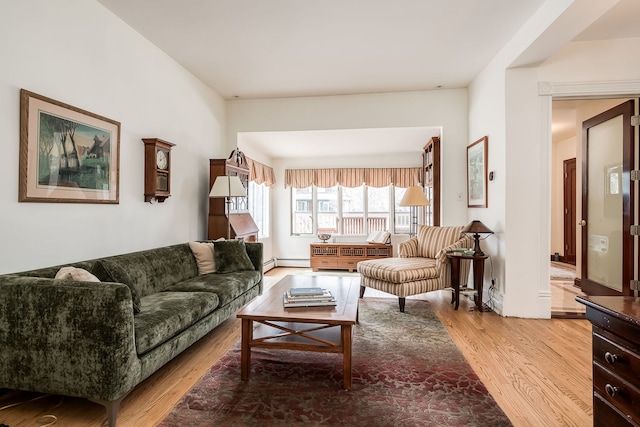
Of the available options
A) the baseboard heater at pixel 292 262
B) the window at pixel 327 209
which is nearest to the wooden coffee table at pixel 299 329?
the baseboard heater at pixel 292 262

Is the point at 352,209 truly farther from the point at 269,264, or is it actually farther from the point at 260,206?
the point at 269,264

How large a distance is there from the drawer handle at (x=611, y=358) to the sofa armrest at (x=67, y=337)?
2065 mm

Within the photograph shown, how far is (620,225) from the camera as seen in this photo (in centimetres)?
371

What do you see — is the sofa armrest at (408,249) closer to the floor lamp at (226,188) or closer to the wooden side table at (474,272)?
the wooden side table at (474,272)

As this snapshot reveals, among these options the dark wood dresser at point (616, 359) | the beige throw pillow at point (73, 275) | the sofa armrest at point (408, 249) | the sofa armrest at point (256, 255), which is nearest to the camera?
the dark wood dresser at point (616, 359)

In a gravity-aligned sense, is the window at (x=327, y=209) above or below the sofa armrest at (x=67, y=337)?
above

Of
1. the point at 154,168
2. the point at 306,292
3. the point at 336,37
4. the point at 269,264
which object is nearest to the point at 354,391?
the point at 306,292

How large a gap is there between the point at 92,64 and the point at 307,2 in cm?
175

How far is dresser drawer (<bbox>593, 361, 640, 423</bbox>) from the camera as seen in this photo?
108 centimetres

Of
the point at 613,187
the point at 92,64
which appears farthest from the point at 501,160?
the point at 92,64

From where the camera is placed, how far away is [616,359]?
1154mm

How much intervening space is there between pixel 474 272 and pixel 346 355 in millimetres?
2269

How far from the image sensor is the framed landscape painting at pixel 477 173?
3922 mm

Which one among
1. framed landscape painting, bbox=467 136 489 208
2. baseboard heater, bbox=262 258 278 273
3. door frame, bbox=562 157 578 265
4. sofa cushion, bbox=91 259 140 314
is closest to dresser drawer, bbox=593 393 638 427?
sofa cushion, bbox=91 259 140 314
